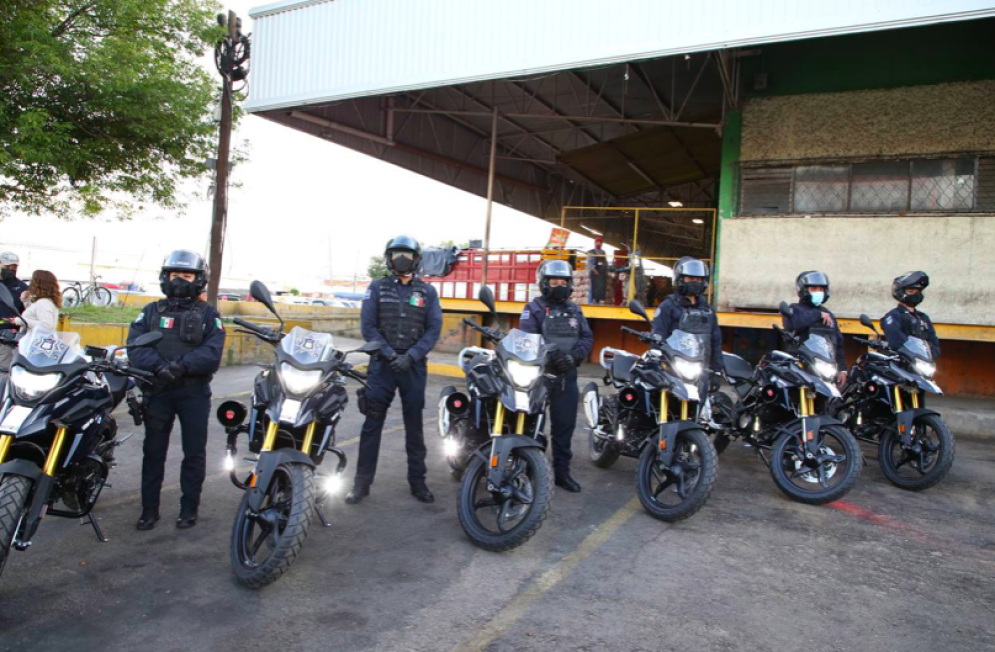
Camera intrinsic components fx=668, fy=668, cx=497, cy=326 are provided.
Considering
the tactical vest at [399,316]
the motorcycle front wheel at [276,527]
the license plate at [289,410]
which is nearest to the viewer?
the motorcycle front wheel at [276,527]

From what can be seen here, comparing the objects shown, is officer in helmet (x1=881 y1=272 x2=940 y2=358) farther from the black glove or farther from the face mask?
the black glove

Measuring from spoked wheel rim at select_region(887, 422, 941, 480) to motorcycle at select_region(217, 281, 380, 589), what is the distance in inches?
172

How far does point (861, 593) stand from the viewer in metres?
3.39

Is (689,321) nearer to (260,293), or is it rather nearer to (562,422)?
(562,422)

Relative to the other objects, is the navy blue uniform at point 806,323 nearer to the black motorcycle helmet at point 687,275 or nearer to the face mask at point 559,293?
the black motorcycle helmet at point 687,275

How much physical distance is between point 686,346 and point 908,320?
8.77 feet

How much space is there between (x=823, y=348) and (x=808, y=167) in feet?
20.5

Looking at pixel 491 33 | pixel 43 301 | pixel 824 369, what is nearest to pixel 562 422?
pixel 824 369

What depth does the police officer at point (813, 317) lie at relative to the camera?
604 centimetres

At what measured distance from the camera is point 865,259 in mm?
9852

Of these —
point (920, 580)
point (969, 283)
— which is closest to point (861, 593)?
point (920, 580)

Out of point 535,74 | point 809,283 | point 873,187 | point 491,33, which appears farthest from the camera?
point 491,33

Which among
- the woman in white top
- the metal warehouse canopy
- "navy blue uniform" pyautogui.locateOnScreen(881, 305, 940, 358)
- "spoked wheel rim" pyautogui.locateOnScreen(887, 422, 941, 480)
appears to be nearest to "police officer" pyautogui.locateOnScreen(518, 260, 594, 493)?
"spoked wheel rim" pyautogui.locateOnScreen(887, 422, 941, 480)

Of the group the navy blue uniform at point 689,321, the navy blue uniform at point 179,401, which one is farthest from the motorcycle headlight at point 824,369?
the navy blue uniform at point 179,401
